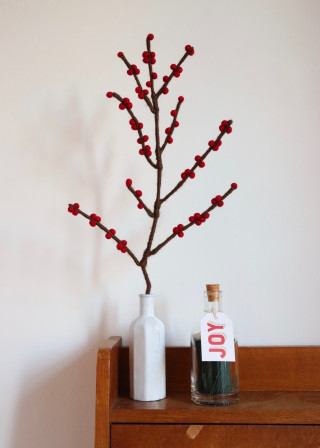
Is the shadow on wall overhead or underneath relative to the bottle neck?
underneath

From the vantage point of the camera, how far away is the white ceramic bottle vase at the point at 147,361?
0.94 m

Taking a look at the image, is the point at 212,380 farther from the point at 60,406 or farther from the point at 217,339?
the point at 60,406

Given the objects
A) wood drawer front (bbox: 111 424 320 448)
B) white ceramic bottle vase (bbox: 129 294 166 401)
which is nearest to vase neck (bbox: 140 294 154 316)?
white ceramic bottle vase (bbox: 129 294 166 401)

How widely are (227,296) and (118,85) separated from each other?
0.63 meters

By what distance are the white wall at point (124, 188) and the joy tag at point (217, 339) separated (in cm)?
17

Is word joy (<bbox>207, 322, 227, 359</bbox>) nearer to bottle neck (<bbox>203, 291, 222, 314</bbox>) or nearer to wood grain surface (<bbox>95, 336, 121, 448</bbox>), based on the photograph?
bottle neck (<bbox>203, 291, 222, 314</bbox>)

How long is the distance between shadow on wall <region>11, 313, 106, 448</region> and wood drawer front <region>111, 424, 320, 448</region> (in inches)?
10.2

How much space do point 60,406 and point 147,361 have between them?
0.31 meters

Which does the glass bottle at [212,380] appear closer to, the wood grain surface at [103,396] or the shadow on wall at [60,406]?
the wood grain surface at [103,396]

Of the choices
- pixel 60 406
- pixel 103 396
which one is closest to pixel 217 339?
pixel 103 396

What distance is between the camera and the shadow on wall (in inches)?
42.9

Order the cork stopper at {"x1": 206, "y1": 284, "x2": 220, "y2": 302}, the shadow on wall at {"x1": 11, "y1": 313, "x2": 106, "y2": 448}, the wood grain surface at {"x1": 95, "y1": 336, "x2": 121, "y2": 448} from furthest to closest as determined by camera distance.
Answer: the shadow on wall at {"x1": 11, "y1": 313, "x2": 106, "y2": 448}, the cork stopper at {"x1": 206, "y1": 284, "x2": 220, "y2": 302}, the wood grain surface at {"x1": 95, "y1": 336, "x2": 121, "y2": 448}

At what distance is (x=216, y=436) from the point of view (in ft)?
2.80

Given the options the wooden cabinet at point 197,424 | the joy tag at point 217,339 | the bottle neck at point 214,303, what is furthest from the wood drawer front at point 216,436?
the bottle neck at point 214,303
